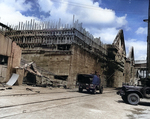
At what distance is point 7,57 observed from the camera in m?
17.6

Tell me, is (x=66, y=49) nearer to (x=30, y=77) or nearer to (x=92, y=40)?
(x=30, y=77)

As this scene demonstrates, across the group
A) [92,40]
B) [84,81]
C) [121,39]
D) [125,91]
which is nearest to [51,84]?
[84,81]

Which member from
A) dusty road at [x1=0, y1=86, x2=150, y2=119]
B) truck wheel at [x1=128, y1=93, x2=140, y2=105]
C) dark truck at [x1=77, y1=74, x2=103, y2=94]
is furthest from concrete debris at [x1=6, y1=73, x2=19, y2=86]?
truck wheel at [x1=128, y1=93, x2=140, y2=105]

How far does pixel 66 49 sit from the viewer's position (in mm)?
22781

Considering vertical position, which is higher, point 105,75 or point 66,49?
point 66,49

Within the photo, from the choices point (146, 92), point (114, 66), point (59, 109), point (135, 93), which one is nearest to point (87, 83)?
point (135, 93)

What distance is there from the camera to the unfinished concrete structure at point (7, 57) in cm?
1664

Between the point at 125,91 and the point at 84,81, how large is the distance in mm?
6859

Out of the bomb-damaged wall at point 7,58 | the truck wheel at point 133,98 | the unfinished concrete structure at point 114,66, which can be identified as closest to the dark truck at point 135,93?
the truck wheel at point 133,98

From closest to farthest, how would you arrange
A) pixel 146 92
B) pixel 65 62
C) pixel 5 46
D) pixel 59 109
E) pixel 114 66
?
pixel 59 109 < pixel 146 92 < pixel 5 46 < pixel 65 62 < pixel 114 66

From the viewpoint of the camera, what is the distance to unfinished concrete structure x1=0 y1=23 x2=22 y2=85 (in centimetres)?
1664

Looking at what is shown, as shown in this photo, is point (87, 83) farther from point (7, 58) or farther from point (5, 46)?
point (5, 46)

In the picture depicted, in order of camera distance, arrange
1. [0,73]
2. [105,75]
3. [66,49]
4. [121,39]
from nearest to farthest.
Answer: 1. [0,73]
2. [66,49]
3. [105,75]
4. [121,39]

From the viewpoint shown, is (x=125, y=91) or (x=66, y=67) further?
(x=66, y=67)
